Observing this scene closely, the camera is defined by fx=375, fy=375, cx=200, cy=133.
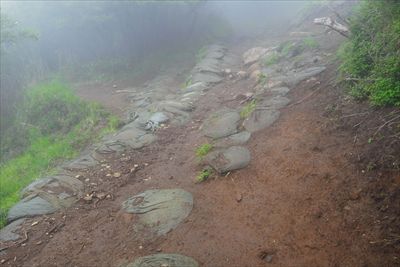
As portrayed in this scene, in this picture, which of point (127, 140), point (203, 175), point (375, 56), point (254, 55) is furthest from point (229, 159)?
point (254, 55)

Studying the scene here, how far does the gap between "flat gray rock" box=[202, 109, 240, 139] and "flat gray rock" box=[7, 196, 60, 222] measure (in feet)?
10.4

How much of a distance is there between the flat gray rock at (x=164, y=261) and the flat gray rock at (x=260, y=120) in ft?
10.6

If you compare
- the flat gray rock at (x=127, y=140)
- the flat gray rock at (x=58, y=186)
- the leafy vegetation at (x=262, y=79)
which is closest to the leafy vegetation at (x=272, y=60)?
the leafy vegetation at (x=262, y=79)

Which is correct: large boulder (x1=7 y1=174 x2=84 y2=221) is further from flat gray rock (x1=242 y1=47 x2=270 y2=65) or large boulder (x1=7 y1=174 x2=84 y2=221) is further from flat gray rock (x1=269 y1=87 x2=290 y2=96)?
flat gray rock (x1=242 y1=47 x2=270 y2=65)

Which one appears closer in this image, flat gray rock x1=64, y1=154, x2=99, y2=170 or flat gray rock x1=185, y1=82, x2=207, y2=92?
flat gray rock x1=64, y1=154, x2=99, y2=170

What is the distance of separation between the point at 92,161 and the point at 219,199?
123 inches

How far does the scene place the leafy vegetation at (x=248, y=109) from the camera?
25.1ft

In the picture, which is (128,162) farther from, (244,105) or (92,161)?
(244,105)

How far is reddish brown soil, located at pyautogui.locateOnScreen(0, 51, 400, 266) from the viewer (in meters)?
4.06

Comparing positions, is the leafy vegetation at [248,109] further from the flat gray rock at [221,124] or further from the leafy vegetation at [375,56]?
the leafy vegetation at [375,56]

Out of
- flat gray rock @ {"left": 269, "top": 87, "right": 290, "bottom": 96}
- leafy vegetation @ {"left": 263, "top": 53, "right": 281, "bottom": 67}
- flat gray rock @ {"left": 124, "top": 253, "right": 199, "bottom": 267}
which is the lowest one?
flat gray rock @ {"left": 124, "top": 253, "right": 199, "bottom": 267}

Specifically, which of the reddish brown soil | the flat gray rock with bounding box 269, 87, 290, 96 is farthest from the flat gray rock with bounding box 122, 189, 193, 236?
the flat gray rock with bounding box 269, 87, 290, 96

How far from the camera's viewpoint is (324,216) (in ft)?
14.4

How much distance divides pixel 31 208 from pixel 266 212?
3.72m
